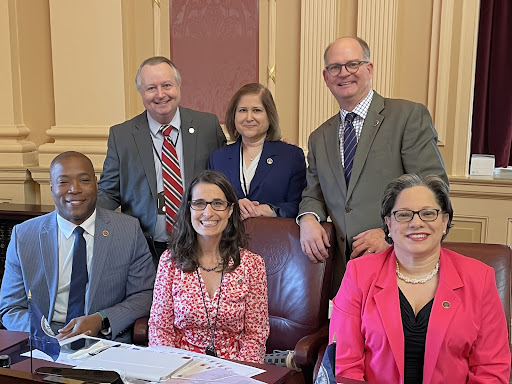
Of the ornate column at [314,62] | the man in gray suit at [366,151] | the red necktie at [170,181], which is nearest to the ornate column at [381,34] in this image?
the ornate column at [314,62]

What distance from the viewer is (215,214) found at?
227 centimetres

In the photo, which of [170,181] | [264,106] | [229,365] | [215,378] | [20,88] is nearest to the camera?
[215,378]

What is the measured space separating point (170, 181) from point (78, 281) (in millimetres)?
711

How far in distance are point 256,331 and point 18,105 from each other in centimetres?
330

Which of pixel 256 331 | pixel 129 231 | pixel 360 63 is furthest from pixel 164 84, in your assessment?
pixel 256 331

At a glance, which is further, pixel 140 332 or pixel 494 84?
pixel 494 84

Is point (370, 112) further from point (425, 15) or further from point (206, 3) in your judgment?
point (206, 3)

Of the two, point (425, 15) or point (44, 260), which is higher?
point (425, 15)

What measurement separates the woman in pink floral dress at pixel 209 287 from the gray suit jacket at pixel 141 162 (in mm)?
654

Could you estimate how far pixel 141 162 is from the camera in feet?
9.64

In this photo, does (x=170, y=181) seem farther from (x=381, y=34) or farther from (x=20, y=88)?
(x=20, y=88)

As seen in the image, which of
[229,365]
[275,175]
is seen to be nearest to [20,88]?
[275,175]

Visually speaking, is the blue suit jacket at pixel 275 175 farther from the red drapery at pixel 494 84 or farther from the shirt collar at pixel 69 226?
the red drapery at pixel 494 84

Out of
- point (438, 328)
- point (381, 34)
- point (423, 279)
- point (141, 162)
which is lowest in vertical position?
point (438, 328)
